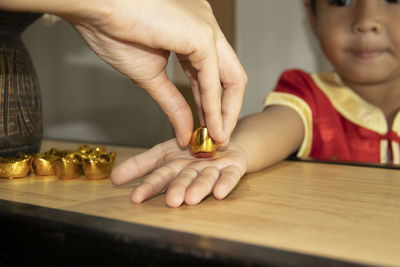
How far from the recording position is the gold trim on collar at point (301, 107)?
34.5 inches

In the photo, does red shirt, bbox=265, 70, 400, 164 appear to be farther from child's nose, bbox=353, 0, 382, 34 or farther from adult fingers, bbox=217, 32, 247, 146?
adult fingers, bbox=217, 32, 247, 146

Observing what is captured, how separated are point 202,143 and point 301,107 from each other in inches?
18.1

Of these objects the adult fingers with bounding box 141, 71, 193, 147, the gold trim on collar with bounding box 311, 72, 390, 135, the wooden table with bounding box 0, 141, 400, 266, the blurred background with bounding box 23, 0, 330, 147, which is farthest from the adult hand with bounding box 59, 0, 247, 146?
the blurred background with bounding box 23, 0, 330, 147

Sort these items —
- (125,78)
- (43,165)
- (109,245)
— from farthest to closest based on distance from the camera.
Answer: (125,78)
(43,165)
(109,245)

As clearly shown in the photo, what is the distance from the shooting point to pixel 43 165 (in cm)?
53

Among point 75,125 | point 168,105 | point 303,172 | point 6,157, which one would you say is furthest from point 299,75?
point 75,125

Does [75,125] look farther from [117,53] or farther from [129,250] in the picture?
[129,250]

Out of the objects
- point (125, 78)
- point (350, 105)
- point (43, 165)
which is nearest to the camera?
point (43, 165)

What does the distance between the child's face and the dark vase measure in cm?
59

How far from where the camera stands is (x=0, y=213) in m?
0.37

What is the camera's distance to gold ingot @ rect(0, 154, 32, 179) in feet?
1.70

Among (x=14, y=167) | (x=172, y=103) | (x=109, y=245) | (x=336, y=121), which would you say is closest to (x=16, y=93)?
(x=14, y=167)

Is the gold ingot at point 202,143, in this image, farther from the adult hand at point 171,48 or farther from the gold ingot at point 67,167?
the gold ingot at point 67,167

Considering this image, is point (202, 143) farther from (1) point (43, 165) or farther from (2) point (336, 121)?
(2) point (336, 121)
